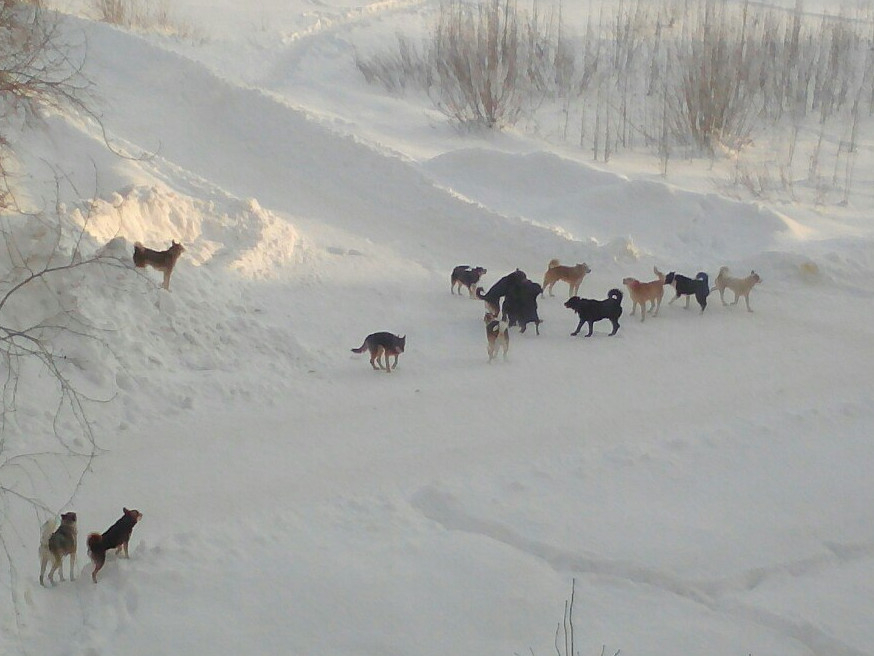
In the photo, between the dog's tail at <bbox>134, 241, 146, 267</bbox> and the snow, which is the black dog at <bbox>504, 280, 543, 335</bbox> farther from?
the dog's tail at <bbox>134, 241, 146, 267</bbox>

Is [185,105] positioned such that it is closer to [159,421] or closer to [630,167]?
[630,167]

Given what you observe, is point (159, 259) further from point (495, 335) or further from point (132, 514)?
point (132, 514)

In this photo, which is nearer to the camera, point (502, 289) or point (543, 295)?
point (502, 289)

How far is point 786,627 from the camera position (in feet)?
21.1

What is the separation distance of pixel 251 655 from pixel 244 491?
1897 mm

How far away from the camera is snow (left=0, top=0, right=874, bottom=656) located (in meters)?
6.56

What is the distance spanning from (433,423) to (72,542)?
3.55 metres

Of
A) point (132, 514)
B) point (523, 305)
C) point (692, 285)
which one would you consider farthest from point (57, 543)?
point (692, 285)

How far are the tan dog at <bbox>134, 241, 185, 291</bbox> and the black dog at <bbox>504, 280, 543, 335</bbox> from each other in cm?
368

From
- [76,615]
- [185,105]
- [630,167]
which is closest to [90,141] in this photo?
[185,105]

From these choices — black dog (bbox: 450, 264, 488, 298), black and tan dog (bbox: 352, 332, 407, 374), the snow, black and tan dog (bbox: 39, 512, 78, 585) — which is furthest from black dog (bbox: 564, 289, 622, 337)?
black and tan dog (bbox: 39, 512, 78, 585)

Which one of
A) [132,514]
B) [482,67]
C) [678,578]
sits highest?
[482,67]

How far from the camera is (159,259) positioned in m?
10.1

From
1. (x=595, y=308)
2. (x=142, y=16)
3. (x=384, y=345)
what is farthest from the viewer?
(x=142, y=16)
